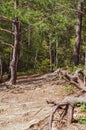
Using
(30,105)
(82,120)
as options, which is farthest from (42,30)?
(82,120)

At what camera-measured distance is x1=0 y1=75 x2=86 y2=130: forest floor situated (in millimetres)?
10531

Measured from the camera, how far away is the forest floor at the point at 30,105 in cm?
1053

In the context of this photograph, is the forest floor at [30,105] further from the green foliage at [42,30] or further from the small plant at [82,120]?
the green foliage at [42,30]

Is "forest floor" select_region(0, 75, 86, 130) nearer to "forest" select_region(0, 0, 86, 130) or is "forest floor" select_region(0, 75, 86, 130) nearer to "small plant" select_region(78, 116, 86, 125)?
"forest" select_region(0, 0, 86, 130)

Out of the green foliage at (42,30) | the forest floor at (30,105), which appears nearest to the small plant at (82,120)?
the forest floor at (30,105)

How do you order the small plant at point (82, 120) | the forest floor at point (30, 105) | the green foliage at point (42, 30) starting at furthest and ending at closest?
the green foliage at point (42, 30), the forest floor at point (30, 105), the small plant at point (82, 120)

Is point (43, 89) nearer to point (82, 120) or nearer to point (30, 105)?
point (30, 105)

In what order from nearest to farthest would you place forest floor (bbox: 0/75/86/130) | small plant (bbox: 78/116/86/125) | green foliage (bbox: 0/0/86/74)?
small plant (bbox: 78/116/86/125) → forest floor (bbox: 0/75/86/130) → green foliage (bbox: 0/0/86/74)

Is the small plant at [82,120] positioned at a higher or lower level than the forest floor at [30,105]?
higher

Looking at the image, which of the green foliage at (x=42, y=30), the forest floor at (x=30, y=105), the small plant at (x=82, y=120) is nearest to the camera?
the small plant at (x=82, y=120)

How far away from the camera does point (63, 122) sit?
32.6 ft

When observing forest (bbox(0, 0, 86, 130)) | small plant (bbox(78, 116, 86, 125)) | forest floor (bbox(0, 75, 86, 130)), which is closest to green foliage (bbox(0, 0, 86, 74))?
forest (bbox(0, 0, 86, 130))

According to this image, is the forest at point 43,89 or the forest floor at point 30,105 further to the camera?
Answer: the forest floor at point 30,105

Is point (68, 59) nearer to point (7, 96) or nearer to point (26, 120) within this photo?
point (7, 96)
